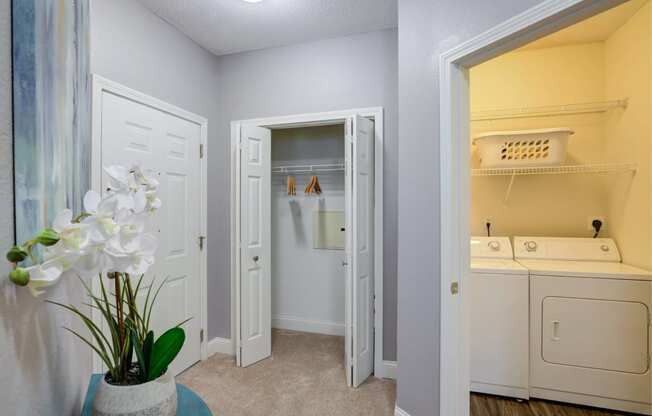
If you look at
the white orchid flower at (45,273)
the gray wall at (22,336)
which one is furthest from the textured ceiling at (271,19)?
the white orchid flower at (45,273)

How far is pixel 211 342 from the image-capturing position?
9.88ft

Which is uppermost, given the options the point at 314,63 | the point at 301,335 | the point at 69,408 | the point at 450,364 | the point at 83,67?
the point at 314,63

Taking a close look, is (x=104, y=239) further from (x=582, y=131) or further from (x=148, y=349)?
(x=582, y=131)

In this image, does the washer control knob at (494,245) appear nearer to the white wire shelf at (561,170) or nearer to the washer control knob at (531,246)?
the washer control knob at (531,246)

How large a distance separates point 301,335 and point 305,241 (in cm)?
97

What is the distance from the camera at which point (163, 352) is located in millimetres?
745

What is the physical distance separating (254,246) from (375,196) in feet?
3.66

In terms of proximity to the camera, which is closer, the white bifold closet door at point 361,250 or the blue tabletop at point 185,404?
the blue tabletop at point 185,404

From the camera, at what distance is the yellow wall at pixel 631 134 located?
217cm

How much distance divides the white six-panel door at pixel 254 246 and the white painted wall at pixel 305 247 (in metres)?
0.63

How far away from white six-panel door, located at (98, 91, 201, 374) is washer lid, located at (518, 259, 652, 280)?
2.57 metres

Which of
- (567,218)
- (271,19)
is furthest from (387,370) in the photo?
(271,19)

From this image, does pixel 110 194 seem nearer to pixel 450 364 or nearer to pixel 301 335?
pixel 450 364

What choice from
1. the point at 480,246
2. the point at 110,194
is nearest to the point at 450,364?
the point at 480,246
